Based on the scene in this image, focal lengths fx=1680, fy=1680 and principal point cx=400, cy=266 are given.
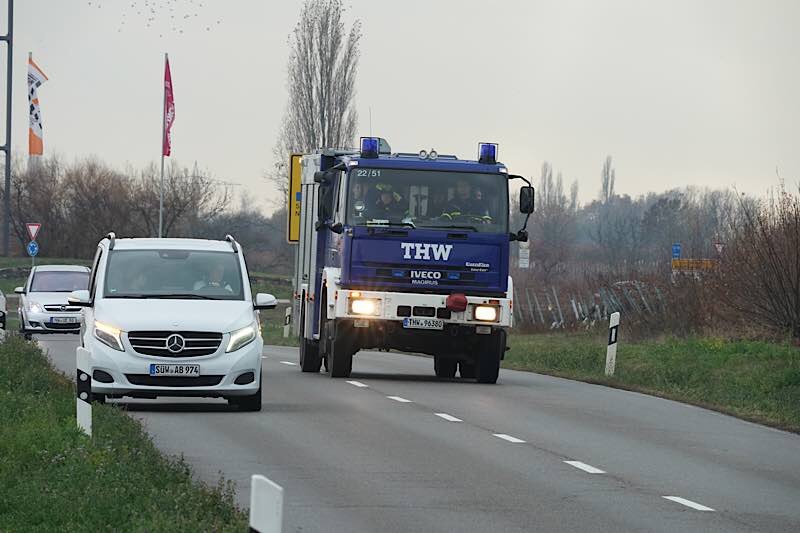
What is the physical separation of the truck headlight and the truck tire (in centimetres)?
192

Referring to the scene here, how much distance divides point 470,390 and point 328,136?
54670 millimetres

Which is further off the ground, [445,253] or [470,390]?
[445,253]

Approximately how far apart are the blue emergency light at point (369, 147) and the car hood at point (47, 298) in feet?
48.5

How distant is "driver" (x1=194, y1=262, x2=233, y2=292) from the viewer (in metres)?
18.8

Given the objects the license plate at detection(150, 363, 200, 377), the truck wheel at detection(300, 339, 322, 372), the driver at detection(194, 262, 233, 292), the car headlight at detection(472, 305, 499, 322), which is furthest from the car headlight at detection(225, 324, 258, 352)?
the truck wheel at detection(300, 339, 322, 372)

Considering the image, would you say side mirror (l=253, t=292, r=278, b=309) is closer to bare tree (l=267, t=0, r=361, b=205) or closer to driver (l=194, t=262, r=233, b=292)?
driver (l=194, t=262, r=233, b=292)

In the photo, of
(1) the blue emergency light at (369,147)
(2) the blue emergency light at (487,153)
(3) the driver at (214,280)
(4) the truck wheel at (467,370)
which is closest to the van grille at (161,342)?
(3) the driver at (214,280)

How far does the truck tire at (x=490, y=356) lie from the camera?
24.6 metres

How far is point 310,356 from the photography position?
88.9 ft

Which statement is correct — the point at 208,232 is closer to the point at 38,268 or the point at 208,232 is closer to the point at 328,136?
the point at 328,136

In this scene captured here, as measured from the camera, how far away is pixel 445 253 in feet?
77.8

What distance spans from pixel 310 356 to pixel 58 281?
12.5 metres

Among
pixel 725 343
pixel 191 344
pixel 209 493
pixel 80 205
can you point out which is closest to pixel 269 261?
pixel 80 205

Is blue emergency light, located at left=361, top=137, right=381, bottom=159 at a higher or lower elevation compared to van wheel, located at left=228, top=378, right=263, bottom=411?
higher
